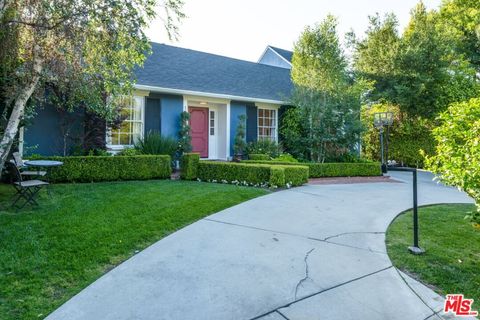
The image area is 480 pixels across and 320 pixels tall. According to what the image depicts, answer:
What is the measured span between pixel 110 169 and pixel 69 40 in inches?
149

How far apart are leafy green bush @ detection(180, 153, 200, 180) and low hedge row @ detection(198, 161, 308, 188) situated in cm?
14

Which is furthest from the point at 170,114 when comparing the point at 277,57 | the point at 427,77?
the point at 427,77

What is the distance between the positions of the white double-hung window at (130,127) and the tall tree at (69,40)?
3.96 meters

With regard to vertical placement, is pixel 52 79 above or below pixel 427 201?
above

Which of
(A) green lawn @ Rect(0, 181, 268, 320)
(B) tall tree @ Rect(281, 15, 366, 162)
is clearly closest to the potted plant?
(B) tall tree @ Rect(281, 15, 366, 162)

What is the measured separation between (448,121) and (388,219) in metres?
2.08

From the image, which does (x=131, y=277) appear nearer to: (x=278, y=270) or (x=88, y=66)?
(x=278, y=270)

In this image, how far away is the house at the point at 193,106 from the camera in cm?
964

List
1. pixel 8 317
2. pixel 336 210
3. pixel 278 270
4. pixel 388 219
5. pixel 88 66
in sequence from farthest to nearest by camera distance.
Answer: pixel 88 66
pixel 336 210
pixel 388 219
pixel 278 270
pixel 8 317

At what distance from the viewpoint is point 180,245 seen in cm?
410

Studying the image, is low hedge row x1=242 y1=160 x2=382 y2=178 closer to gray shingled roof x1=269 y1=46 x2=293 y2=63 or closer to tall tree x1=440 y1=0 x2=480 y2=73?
gray shingled roof x1=269 y1=46 x2=293 y2=63

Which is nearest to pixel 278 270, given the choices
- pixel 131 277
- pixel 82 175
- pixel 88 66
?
pixel 131 277

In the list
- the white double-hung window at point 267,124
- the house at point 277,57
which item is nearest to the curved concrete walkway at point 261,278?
the white double-hung window at point 267,124

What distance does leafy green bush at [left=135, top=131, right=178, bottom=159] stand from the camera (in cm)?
1030
